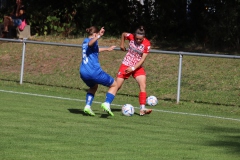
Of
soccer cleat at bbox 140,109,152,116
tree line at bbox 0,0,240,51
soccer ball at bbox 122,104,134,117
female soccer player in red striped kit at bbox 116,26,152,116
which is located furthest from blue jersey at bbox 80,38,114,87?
tree line at bbox 0,0,240,51

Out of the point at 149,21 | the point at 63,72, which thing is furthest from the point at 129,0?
the point at 63,72

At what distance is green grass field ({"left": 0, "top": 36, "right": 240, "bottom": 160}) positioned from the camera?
34.4 ft

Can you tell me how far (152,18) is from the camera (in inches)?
1113

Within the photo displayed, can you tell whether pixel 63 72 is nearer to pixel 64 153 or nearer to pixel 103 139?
pixel 103 139

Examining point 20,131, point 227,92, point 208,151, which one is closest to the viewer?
point 208,151

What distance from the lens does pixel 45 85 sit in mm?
22016

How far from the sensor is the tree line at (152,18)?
25.1 m

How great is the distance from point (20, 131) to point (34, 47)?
15.0m

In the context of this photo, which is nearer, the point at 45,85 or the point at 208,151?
the point at 208,151

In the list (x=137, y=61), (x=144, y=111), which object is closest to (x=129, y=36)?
(x=137, y=61)

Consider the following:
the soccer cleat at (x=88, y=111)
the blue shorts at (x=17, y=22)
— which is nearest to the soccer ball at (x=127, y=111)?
the soccer cleat at (x=88, y=111)

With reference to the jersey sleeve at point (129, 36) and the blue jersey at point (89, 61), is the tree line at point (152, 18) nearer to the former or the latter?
the jersey sleeve at point (129, 36)

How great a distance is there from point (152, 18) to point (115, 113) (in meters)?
13.0

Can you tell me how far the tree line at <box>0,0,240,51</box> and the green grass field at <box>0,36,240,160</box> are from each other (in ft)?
6.62
